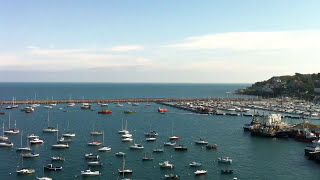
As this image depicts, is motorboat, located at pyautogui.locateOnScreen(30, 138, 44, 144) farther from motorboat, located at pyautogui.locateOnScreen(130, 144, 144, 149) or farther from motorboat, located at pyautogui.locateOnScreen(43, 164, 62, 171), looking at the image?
motorboat, located at pyautogui.locateOnScreen(43, 164, 62, 171)

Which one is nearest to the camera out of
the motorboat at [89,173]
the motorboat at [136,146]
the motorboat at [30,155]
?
the motorboat at [89,173]

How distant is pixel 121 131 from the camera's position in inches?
2872

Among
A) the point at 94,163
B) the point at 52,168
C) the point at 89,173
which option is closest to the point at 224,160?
the point at 94,163

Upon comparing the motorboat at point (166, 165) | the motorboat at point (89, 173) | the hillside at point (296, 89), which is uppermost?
the hillside at point (296, 89)

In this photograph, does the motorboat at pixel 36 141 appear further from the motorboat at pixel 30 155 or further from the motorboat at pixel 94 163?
the motorboat at pixel 94 163

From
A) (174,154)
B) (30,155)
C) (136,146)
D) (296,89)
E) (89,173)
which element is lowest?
(89,173)

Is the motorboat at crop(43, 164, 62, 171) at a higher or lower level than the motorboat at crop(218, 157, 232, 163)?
lower

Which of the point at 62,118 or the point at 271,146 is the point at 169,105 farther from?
the point at 271,146

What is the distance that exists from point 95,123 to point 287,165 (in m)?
51.2

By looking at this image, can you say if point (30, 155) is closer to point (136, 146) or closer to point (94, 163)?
point (94, 163)

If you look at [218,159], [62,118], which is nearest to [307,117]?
[218,159]

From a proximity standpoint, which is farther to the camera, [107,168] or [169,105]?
[169,105]

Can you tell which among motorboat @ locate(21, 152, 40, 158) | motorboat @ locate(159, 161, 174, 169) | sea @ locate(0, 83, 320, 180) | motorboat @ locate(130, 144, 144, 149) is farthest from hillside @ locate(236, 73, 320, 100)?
motorboat @ locate(21, 152, 40, 158)

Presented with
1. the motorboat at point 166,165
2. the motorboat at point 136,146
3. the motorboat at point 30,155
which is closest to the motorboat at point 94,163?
the motorboat at point 166,165
